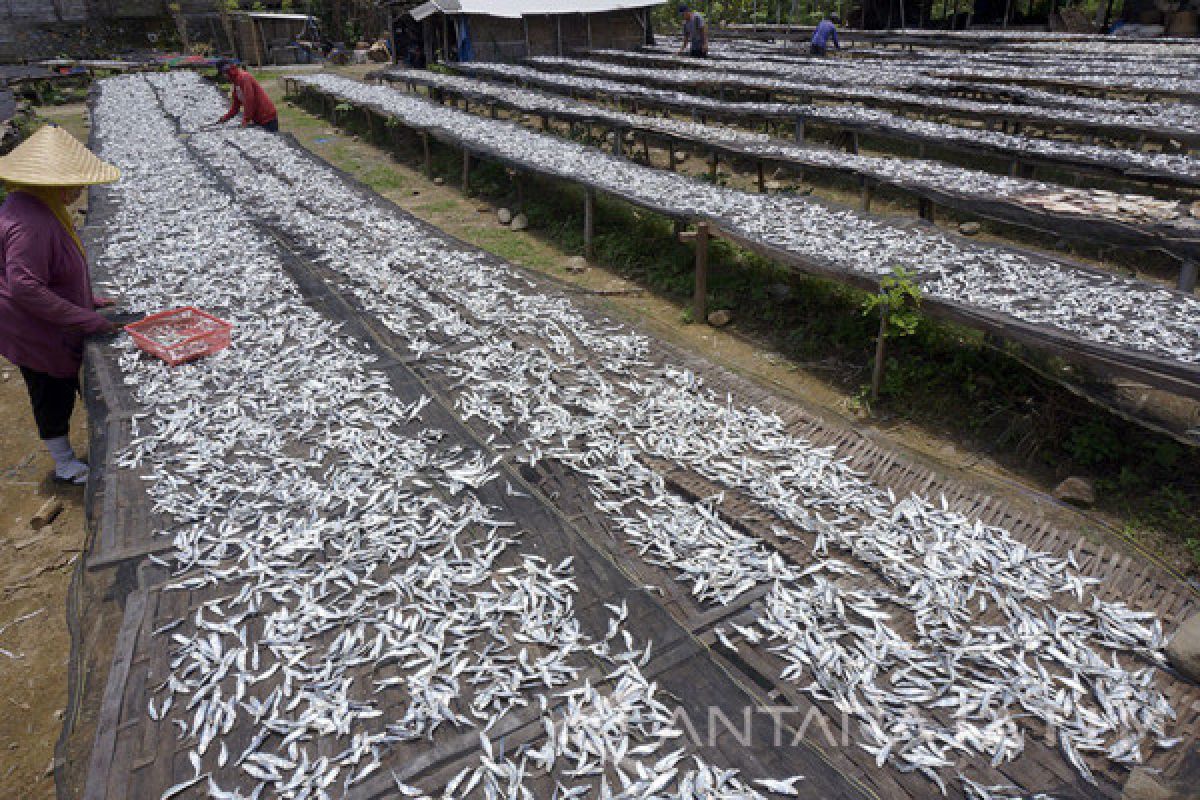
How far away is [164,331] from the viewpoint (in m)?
5.50

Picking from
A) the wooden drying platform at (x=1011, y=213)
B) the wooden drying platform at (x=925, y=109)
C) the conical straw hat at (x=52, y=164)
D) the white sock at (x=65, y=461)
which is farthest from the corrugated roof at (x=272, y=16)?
the white sock at (x=65, y=461)

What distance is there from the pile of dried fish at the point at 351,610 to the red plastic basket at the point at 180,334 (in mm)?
132

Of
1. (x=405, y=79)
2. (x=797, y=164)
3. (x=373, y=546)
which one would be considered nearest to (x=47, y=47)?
(x=405, y=79)

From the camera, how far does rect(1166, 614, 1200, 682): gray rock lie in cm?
281

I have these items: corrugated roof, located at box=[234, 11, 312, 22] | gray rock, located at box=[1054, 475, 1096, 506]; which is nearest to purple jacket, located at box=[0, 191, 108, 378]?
gray rock, located at box=[1054, 475, 1096, 506]

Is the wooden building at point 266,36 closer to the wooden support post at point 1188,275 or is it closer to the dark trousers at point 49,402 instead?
the dark trousers at point 49,402

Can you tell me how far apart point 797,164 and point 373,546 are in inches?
288

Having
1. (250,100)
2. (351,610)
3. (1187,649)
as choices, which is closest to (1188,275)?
(1187,649)

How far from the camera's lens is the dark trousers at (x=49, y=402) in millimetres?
4637

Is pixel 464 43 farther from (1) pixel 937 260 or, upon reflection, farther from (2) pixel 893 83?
(1) pixel 937 260

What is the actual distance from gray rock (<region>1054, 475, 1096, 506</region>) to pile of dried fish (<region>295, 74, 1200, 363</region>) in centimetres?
87

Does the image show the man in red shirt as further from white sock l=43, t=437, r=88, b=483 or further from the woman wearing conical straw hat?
white sock l=43, t=437, r=88, b=483

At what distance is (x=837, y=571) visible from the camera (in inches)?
133

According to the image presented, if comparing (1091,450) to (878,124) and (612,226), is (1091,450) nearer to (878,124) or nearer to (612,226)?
(612,226)
